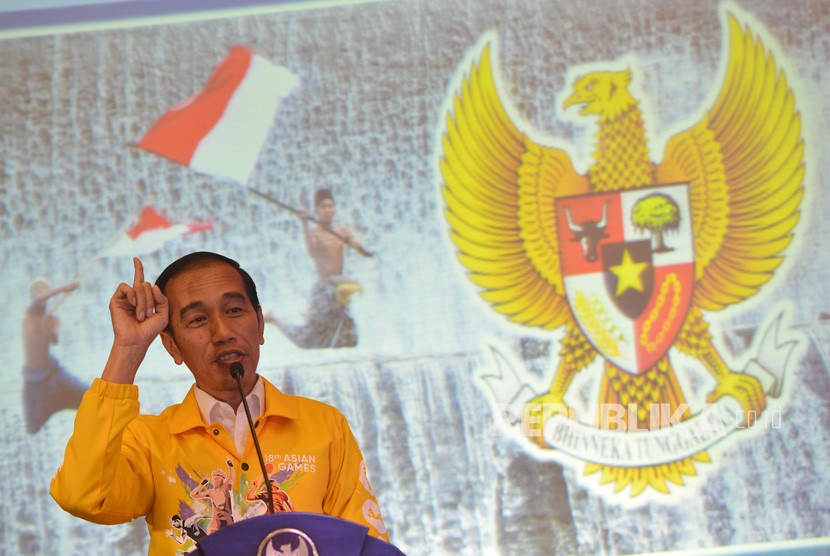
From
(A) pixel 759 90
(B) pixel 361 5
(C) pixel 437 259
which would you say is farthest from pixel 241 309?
(A) pixel 759 90

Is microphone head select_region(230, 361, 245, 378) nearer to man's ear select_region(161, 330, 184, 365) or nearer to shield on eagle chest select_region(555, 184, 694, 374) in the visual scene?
man's ear select_region(161, 330, 184, 365)

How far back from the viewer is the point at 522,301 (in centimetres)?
338

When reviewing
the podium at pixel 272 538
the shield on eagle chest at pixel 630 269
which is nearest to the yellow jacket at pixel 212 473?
the podium at pixel 272 538

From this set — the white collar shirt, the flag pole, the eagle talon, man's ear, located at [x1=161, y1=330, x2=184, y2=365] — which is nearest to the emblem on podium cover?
the white collar shirt

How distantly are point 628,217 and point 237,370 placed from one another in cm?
192

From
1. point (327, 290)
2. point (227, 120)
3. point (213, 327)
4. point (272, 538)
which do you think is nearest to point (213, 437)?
point (213, 327)

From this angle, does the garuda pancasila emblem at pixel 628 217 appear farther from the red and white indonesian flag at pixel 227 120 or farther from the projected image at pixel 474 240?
the red and white indonesian flag at pixel 227 120

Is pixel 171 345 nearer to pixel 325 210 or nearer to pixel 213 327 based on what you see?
pixel 213 327

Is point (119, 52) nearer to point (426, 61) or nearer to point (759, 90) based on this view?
point (426, 61)

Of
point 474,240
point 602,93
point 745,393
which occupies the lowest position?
point 745,393

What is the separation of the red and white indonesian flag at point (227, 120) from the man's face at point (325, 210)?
25cm

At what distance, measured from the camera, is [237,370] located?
1729 millimetres

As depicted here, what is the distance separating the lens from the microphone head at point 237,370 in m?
1.72

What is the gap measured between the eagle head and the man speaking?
178cm
